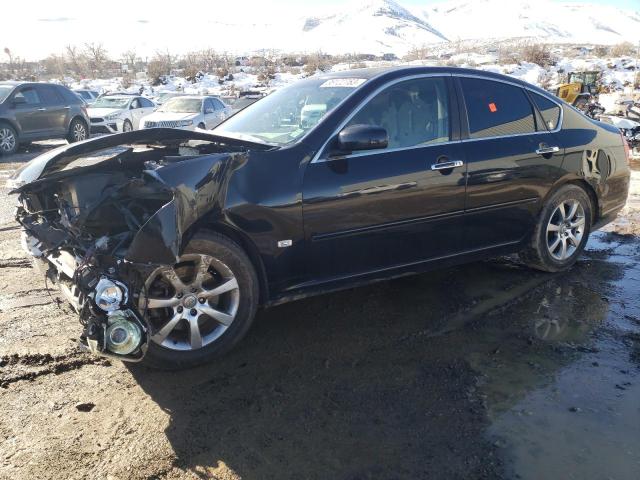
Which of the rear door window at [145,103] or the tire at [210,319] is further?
the rear door window at [145,103]

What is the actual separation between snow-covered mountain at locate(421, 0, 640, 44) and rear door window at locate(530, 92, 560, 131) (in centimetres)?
16222

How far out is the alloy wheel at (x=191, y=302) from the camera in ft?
Result: 10.1

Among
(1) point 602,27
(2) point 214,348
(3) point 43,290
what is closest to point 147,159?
(2) point 214,348

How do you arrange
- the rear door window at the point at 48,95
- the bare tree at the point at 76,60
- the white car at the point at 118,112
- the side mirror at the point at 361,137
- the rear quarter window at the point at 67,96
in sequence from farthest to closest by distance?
the bare tree at the point at 76,60 < the white car at the point at 118,112 < the rear quarter window at the point at 67,96 < the rear door window at the point at 48,95 < the side mirror at the point at 361,137

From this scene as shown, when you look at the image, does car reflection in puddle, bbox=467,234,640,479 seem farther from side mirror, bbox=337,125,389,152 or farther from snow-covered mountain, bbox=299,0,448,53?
snow-covered mountain, bbox=299,0,448,53

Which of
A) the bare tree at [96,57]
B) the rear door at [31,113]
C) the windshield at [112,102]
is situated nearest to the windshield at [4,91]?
the rear door at [31,113]

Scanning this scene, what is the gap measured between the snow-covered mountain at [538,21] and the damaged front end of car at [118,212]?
165 meters

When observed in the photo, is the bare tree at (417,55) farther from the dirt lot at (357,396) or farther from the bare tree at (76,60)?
the dirt lot at (357,396)

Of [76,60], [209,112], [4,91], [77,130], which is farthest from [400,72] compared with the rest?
[76,60]

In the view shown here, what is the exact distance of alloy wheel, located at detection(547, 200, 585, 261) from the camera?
474 cm

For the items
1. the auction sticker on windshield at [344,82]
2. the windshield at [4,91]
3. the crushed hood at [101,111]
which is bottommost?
the crushed hood at [101,111]

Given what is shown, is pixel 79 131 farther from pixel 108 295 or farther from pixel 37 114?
pixel 108 295

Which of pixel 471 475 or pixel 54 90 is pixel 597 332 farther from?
pixel 54 90

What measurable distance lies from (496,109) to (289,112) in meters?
1.68
